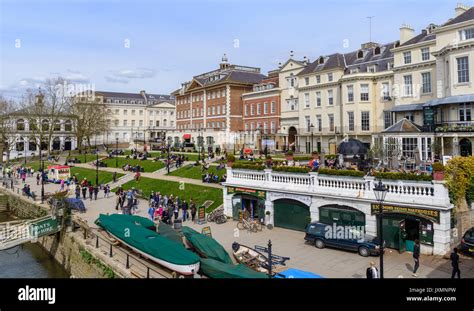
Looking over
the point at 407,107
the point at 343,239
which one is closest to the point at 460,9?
the point at 407,107

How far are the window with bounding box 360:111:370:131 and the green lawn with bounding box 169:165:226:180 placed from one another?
70.7 ft

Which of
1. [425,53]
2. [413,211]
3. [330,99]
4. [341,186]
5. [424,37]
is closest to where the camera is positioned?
[413,211]

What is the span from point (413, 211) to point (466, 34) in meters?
26.6

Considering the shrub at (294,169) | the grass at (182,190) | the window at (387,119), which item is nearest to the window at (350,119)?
the window at (387,119)

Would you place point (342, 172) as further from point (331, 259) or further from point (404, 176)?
point (331, 259)

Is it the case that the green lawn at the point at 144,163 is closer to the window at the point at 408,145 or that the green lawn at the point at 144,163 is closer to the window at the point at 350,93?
the window at the point at 350,93

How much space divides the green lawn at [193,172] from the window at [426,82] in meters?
24.3

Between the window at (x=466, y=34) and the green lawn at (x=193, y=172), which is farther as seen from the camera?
the green lawn at (x=193, y=172)

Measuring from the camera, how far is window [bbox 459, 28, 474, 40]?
3512 cm

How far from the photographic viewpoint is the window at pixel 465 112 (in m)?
35.8

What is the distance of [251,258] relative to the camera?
54.4 feet

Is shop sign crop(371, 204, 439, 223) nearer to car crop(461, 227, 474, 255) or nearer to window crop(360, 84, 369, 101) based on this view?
car crop(461, 227, 474, 255)

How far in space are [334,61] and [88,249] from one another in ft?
146

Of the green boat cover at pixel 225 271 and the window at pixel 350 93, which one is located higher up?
the window at pixel 350 93
